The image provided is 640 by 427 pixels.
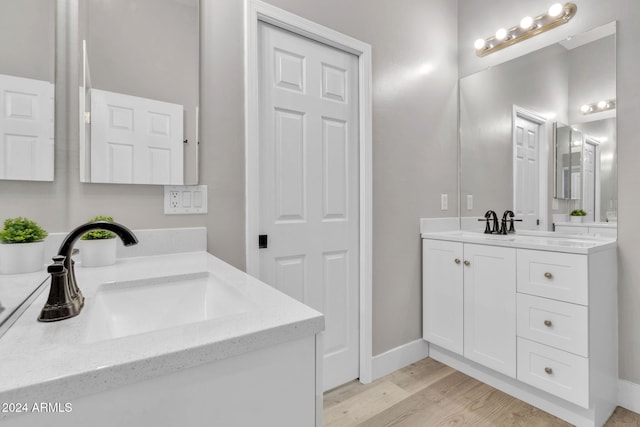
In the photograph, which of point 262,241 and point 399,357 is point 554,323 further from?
point 262,241

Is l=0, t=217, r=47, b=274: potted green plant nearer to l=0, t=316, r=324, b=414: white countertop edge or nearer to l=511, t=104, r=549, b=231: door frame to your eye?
l=0, t=316, r=324, b=414: white countertop edge

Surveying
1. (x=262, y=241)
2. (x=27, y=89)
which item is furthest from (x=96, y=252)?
(x=262, y=241)

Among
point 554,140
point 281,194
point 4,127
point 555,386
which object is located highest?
point 554,140

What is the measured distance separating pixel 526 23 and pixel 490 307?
5.85 ft

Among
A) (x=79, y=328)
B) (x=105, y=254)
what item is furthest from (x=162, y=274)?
(x=79, y=328)

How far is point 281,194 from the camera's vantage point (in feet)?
5.53

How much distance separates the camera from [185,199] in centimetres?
136

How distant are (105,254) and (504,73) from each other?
258cm

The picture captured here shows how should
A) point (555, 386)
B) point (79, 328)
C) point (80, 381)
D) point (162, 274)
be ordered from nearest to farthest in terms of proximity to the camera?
point (80, 381) < point (79, 328) < point (162, 274) < point (555, 386)

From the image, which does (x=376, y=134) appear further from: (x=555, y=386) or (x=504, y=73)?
(x=555, y=386)

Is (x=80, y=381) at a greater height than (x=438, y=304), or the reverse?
(x=80, y=381)

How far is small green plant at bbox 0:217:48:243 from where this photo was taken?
36.1 inches

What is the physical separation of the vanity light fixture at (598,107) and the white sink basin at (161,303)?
2.20 meters

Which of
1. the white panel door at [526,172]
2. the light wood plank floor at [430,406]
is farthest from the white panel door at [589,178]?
the light wood plank floor at [430,406]
